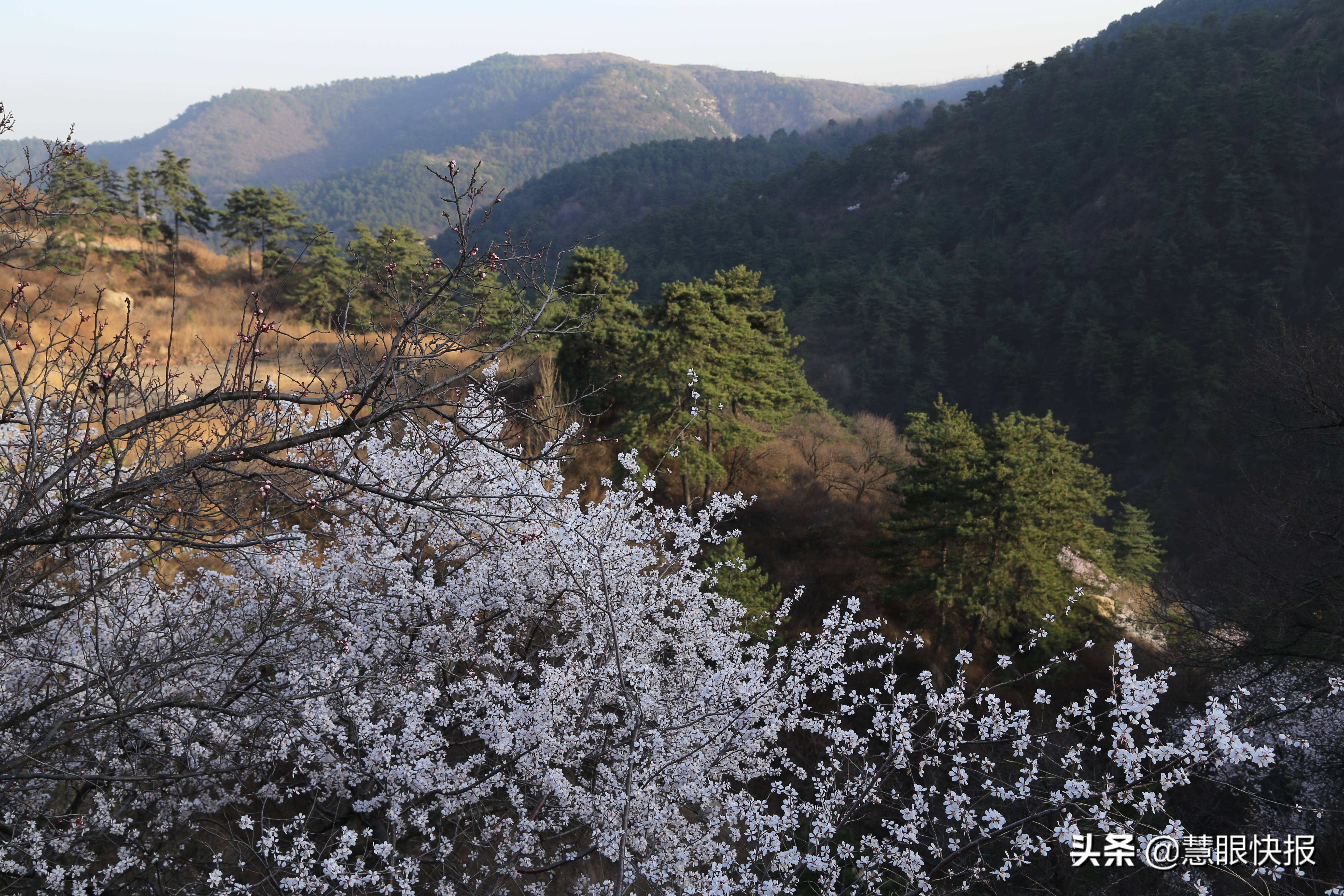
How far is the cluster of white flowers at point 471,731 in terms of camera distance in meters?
4.68

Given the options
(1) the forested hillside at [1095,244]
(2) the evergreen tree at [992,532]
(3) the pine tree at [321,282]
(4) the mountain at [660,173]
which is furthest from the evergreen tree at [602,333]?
(4) the mountain at [660,173]

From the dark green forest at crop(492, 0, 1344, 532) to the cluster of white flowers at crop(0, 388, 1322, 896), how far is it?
24230 mm

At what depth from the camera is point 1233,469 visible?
3262cm

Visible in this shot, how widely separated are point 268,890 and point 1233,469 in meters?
39.1

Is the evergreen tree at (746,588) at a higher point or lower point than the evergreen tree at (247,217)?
lower

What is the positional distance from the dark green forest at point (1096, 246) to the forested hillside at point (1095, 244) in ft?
0.57

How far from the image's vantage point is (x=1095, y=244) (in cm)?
5569

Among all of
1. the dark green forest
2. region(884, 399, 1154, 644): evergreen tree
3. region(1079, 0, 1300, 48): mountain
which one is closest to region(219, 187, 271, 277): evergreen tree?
the dark green forest

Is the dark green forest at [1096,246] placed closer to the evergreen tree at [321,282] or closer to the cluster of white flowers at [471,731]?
the cluster of white flowers at [471,731]

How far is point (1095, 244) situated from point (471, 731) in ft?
206

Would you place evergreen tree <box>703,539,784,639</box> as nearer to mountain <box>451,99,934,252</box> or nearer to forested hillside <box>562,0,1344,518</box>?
forested hillside <box>562,0,1344,518</box>

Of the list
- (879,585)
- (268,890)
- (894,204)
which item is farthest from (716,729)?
(894,204)

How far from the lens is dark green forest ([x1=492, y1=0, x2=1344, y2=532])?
38594 millimetres

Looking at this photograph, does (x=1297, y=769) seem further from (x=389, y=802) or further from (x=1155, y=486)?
(x=1155, y=486)
